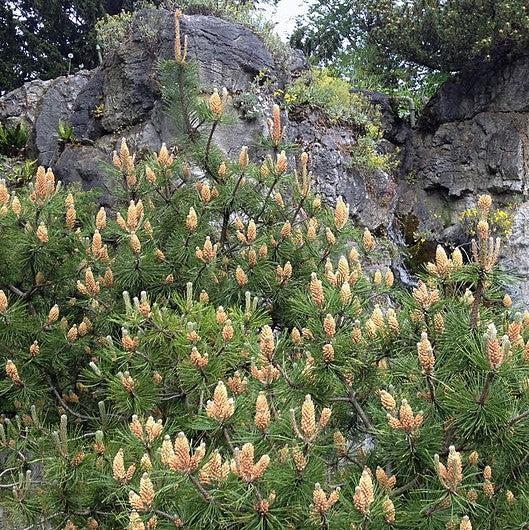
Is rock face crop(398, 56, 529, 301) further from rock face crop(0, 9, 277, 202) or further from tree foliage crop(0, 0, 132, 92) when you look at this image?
tree foliage crop(0, 0, 132, 92)

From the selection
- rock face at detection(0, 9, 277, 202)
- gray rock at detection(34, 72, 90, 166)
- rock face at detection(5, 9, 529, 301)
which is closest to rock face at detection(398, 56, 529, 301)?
rock face at detection(5, 9, 529, 301)

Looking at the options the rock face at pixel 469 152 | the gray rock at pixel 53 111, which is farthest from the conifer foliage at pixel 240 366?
the rock face at pixel 469 152

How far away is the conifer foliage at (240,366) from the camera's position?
192 centimetres

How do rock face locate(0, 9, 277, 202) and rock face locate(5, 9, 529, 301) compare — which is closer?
rock face locate(0, 9, 277, 202)

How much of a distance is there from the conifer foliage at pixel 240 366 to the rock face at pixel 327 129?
3192 millimetres

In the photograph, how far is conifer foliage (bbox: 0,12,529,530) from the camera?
1.92 meters

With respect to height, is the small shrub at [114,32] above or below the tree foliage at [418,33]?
below

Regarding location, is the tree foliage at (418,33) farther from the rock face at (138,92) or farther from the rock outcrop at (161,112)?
the rock face at (138,92)

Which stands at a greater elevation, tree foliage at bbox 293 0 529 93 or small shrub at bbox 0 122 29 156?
tree foliage at bbox 293 0 529 93

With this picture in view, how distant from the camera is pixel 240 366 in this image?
9.10ft

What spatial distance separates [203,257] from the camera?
324cm

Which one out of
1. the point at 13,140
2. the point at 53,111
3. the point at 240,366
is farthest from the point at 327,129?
the point at 240,366

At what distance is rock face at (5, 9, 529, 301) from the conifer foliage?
319cm

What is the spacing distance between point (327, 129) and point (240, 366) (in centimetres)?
Answer: 652
